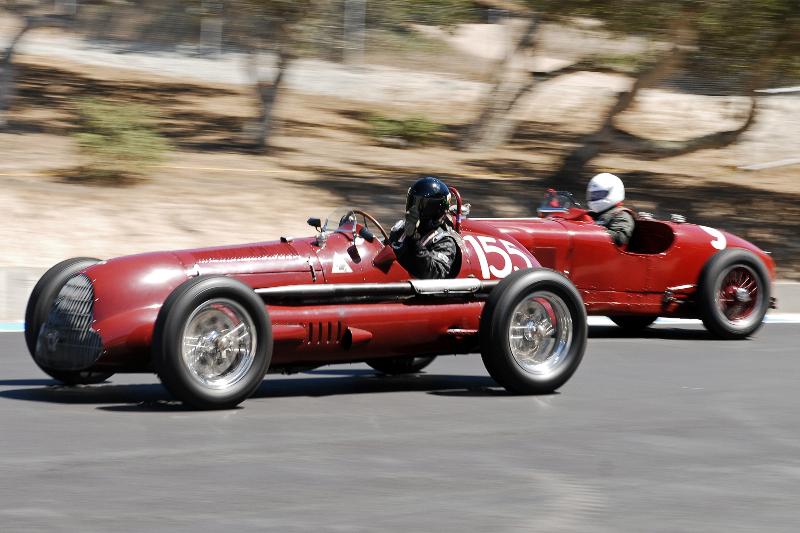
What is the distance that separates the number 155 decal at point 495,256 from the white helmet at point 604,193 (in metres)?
3.10

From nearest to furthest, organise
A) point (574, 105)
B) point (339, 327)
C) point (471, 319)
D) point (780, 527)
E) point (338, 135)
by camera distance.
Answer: point (780, 527), point (339, 327), point (471, 319), point (338, 135), point (574, 105)

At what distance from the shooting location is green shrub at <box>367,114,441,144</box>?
2725cm

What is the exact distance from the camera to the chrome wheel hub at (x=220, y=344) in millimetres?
8211

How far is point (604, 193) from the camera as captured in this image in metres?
12.9

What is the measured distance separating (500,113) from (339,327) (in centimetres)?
1908

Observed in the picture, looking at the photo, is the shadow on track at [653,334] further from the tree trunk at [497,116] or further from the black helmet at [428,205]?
the tree trunk at [497,116]

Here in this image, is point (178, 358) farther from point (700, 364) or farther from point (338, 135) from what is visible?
point (338, 135)

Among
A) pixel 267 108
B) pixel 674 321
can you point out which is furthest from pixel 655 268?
pixel 267 108

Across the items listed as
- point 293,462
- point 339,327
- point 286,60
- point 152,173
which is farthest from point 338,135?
point 293,462

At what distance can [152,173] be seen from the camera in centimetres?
2100

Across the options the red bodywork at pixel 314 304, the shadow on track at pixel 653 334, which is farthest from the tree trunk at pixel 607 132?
the red bodywork at pixel 314 304

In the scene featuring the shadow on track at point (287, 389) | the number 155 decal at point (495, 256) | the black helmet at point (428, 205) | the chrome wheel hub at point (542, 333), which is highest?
the black helmet at point (428, 205)

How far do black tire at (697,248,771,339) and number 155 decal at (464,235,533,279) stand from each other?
10.8 ft

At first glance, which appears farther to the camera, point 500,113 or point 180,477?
point 500,113
